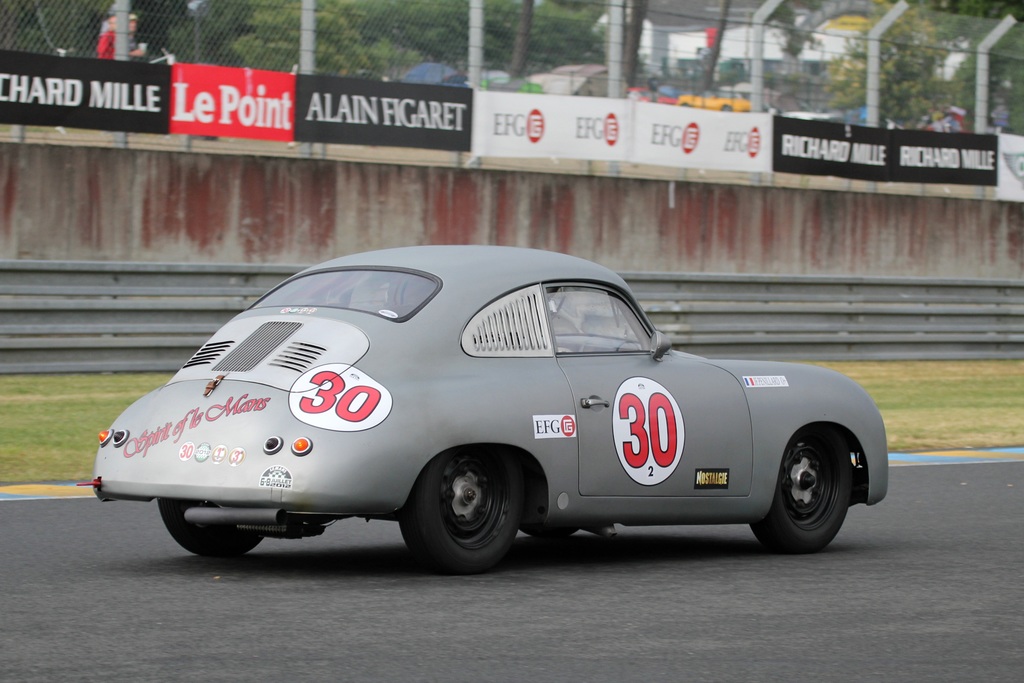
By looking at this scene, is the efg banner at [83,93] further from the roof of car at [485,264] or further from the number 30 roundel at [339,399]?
the number 30 roundel at [339,399]

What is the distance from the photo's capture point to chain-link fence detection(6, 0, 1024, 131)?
18.1 m

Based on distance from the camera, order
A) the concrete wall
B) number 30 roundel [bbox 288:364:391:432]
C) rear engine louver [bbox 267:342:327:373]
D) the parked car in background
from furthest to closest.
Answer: the parked car in background
the concrete wall
rear engine louver [bbox 267:342:327:373]
number 30 roundel [bbox 288:364:391:432]

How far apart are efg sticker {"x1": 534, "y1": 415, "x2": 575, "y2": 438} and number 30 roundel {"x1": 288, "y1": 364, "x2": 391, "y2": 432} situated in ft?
2.53

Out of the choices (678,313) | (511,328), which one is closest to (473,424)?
(511,328)

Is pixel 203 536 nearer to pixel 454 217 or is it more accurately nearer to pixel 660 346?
pixel 660 346

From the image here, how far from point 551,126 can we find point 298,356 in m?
14.5

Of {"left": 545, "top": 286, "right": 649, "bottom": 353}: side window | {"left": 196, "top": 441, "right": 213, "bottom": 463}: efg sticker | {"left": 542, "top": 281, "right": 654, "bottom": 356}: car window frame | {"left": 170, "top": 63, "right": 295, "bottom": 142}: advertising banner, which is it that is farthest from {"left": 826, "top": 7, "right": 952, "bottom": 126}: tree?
{"left": 196, "top": 441, "right": 213, "bottom": 463}: efg sticker

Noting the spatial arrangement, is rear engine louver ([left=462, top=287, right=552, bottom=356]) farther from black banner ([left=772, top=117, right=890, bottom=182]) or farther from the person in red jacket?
black banner ([left=772, top=117, right=890, bottom=182])

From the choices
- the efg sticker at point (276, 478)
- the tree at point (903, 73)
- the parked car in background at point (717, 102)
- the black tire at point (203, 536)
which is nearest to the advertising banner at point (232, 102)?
the parked car in background at point (717, 102)

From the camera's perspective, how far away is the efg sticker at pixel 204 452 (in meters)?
6.57

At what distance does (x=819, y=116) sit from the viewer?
23609mm

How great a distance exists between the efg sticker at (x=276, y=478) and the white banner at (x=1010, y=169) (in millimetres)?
21414

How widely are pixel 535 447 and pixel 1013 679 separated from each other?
2440mm

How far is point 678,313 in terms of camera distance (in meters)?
20.2
